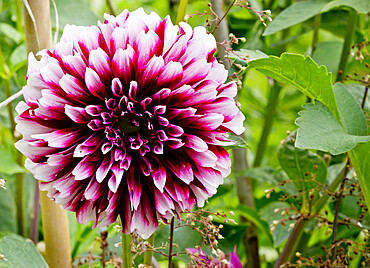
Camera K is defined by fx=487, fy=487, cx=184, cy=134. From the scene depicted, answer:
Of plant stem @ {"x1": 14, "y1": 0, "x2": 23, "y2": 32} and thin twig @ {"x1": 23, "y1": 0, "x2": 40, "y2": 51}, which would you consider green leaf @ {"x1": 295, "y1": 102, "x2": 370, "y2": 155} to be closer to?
thin twig @ {"x1": 23, "y1": 0, "x2": 40, "y2": 51}

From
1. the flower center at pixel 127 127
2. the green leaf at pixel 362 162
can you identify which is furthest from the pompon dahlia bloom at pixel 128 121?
the green leaf at pixel 362 162

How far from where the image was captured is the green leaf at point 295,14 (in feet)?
1.68

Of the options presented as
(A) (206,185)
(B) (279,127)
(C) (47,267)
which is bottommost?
(B) (279,127)

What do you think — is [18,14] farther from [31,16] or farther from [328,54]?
[328,54]

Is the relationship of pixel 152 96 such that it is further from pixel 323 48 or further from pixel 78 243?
pixel 323 48

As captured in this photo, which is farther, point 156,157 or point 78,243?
point 78,243

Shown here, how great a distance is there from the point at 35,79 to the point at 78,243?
1.06 feet

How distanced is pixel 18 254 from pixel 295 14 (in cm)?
38

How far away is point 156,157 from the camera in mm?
312

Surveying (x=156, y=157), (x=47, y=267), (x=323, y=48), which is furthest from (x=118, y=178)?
→ (x=323, y=48)

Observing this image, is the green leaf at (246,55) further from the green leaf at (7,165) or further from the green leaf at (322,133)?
the green leaf at (7,165)

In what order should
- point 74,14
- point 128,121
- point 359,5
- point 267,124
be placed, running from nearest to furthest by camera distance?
point 128,121 → point 359,5 → point 74,14 → point 267,124

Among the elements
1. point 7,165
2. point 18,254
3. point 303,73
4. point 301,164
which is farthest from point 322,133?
point 7,165

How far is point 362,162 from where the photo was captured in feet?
1.32
